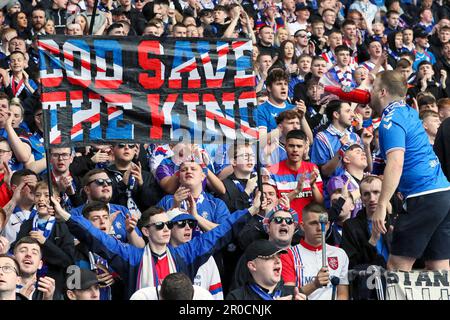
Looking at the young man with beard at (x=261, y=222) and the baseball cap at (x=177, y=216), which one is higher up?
the baseball cap at (x=177, y=216)

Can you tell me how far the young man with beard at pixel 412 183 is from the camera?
8.56 meters

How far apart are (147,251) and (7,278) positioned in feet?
4.05

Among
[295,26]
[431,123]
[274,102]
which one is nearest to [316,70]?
[274,102]

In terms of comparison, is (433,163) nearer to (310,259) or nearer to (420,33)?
(310,259)

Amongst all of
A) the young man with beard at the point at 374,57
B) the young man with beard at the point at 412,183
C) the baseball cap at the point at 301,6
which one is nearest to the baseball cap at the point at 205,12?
the baseball cap at the point at 301,6

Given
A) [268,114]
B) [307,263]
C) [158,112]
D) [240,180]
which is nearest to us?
[158,112]

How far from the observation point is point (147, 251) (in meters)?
9.11

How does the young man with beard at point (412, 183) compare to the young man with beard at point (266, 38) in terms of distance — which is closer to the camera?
the young man with beard at point (412, 183)

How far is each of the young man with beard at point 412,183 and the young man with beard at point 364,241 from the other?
1.11m

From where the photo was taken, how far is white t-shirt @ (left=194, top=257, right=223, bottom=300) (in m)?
9.44

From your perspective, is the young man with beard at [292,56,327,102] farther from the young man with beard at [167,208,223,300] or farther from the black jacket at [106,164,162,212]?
the young man with beard at [167,208,223,300]

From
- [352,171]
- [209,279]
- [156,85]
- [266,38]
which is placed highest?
[156,85]

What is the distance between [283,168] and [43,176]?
2.34m

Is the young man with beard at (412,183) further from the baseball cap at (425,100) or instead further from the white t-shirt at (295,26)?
the white t-shirt at (295,26)
